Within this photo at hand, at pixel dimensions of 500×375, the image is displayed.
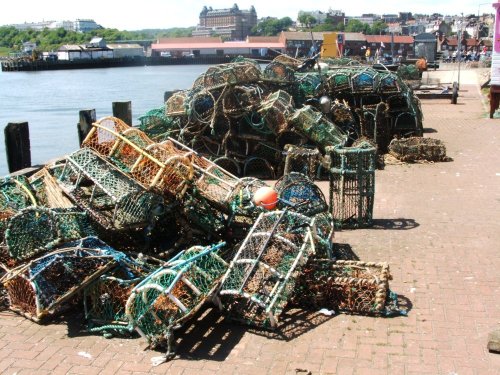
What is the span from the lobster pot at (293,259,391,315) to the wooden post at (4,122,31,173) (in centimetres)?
646

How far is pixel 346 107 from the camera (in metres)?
11.0

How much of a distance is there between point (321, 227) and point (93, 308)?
7.34 ft

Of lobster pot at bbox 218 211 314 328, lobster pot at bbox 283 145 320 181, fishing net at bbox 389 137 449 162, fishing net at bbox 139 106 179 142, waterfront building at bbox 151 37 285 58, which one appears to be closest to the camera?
lobster pot at bbox 218 211 314 328

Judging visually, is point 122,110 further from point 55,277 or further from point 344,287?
point 344,287

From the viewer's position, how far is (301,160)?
28.0 feet

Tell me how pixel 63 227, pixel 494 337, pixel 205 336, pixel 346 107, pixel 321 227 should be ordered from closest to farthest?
pixel 494 337, pixel 205 336, pixel 63 227, pixel 321 227, pixel 346 107

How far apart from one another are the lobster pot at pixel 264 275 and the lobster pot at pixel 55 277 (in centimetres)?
98

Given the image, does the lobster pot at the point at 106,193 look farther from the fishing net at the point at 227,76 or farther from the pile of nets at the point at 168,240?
the fishing net at the point at 227,76

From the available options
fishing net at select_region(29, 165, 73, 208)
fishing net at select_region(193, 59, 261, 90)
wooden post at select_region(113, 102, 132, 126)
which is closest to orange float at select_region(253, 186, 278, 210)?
fishing net at select_region(29, 165, 73, 208)

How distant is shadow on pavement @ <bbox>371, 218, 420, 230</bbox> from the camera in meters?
6.86

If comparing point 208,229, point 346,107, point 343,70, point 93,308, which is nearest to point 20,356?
point 93,308

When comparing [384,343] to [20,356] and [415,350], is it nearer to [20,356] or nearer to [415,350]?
[415,350]

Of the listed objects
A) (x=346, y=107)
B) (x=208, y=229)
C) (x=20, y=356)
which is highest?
(x=346, y=107)

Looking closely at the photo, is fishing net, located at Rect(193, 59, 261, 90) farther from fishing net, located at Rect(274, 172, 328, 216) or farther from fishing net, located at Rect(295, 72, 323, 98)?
fishing net, located at Rect(274, 172, 328, 216)
